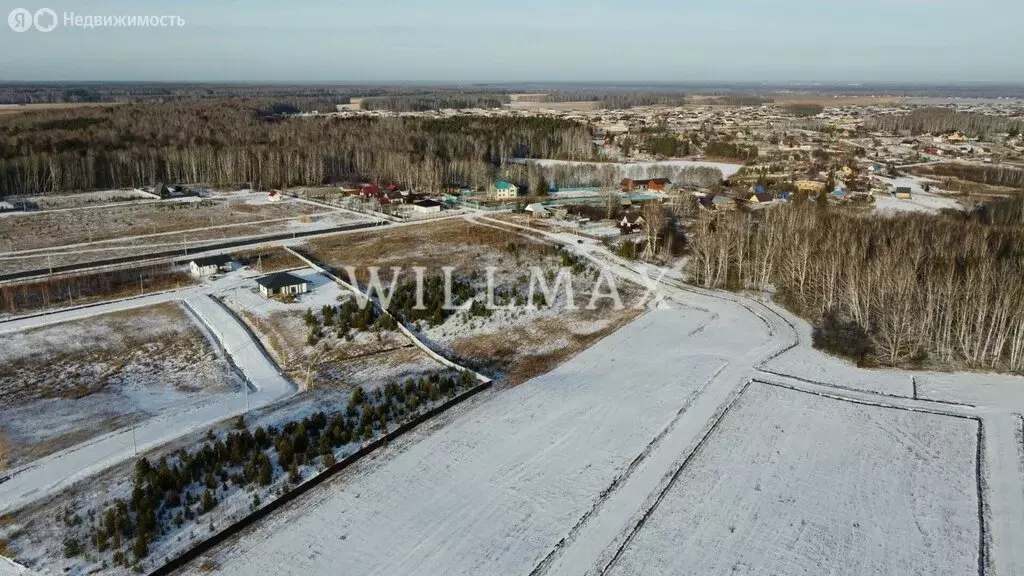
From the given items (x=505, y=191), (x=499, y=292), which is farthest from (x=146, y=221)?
(x=499, y=292)

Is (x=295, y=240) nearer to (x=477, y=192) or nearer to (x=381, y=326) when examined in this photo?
(x=381, y=326)

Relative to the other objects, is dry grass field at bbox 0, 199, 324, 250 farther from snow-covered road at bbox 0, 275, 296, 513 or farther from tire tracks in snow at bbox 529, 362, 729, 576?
tire tracks in snow at bbox 529, 362, 729, 576

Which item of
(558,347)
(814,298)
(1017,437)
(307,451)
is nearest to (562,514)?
(307,451)

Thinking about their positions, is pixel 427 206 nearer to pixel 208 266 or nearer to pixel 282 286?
pixel 208 266

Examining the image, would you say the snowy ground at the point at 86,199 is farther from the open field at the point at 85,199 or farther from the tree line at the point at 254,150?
the tree line at the point at 254,150

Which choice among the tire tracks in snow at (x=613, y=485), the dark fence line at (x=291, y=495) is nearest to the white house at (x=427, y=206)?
the dark fence line at (x=291, y=495)

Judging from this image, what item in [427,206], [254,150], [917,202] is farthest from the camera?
[254,150]
